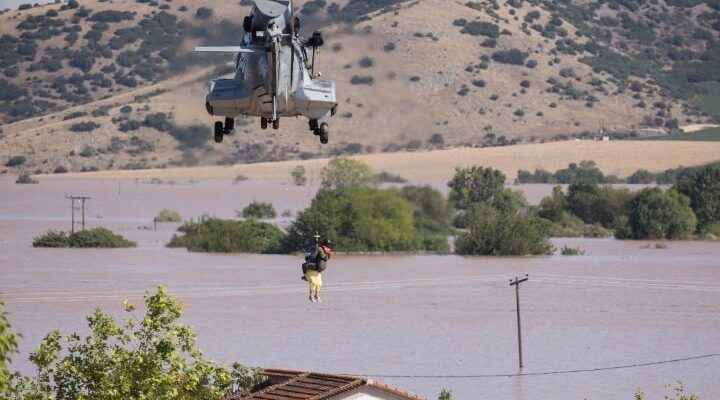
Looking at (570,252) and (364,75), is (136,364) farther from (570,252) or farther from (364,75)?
(570,252)

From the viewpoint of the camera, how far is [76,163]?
14050 centimetres

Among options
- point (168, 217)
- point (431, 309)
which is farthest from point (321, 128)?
point (168, 217)

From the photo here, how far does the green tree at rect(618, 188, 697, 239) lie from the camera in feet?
384

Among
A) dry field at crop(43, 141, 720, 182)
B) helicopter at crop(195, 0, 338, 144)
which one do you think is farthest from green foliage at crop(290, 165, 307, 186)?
helicopter at crop(195, 0, 338, 144)

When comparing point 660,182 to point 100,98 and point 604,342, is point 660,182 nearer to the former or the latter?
point 100,98

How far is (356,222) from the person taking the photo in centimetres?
10606

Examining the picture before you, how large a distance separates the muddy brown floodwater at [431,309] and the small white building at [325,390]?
60.8 feet

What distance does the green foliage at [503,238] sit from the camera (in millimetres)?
107875

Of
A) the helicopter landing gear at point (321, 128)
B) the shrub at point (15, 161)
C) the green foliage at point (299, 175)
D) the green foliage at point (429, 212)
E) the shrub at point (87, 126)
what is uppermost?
the shrub at point (87, 126)

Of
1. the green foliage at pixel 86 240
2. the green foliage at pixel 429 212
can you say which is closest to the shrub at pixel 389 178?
the green foliage at pixel 429 212

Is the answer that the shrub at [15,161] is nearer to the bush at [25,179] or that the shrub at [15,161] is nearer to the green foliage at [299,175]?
the bush at [25,179]

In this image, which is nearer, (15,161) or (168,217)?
(168,217)

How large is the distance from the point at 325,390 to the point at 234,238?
68.9 m

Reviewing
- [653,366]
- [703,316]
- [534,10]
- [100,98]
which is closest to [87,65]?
[100,98]
